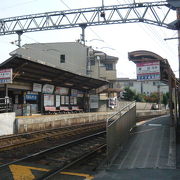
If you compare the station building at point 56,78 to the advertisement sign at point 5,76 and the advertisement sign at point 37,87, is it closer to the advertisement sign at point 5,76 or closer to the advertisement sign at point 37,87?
the advertisement sign at point 37,87

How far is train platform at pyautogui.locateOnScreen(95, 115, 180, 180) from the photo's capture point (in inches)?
240

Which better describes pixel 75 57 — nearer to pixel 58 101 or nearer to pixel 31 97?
pixel 58 101

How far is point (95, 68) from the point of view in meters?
42.2

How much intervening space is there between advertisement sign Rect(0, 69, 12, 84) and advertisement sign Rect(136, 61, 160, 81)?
889 centimetres

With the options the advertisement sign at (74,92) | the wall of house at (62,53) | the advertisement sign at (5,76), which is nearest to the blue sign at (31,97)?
the advertisement sign at (5,76)

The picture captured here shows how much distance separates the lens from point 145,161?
24.1 ft

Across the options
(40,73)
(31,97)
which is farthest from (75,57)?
(40,73)

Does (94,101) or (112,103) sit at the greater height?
(94,101)

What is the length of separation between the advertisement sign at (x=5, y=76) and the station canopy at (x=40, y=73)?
16.7 inches

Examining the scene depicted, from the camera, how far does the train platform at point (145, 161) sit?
6088 millimetres

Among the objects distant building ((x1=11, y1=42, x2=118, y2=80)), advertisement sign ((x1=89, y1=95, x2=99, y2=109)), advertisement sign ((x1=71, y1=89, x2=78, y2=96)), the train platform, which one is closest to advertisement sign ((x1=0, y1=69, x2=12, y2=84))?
the train platform

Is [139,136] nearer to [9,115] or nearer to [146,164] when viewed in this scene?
[146,164]

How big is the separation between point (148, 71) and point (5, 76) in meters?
9.80

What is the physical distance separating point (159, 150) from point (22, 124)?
10.2m
